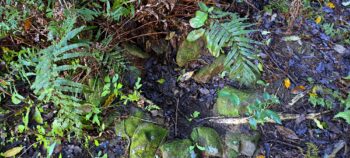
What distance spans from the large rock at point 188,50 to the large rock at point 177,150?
0.80 metres

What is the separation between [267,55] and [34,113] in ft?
6.89

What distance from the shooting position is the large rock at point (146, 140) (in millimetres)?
2523

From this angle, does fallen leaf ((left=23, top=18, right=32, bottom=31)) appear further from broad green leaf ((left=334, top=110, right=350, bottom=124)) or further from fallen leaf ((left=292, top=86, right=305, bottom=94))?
broad green leaf ((left=334, top=110, right=350, bottom=124))

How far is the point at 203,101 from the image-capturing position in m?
2.83

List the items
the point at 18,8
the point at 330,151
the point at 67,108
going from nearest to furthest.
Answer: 1. the point at 67,108
2. the point at 330,151
3. the point at 18,8

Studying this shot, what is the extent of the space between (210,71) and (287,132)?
32.2 inches

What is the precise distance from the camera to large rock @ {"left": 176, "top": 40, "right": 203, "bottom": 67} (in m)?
2.93

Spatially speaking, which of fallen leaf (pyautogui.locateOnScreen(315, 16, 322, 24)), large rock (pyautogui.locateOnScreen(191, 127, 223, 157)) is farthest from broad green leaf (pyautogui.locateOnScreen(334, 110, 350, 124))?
fallen leaf (pyautogui.locateOnScreen(315, 16, 322, 24))

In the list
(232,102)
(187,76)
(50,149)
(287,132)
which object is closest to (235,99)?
(232,102)

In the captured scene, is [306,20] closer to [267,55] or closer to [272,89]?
[267,55]

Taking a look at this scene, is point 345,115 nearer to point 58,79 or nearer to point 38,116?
point 58,79

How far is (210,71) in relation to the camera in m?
2.86

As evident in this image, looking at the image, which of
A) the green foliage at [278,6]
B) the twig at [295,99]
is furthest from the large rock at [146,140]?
the green foliage at [278,6]

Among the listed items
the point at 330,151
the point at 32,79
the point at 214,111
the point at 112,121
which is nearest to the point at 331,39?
the point at 330,151
